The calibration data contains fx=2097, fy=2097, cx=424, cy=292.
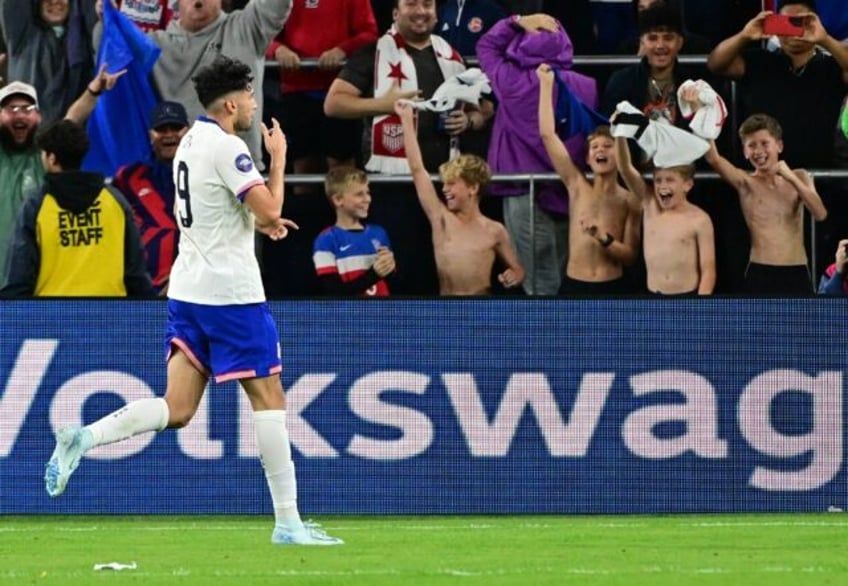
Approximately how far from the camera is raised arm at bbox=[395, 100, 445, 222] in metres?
13.3

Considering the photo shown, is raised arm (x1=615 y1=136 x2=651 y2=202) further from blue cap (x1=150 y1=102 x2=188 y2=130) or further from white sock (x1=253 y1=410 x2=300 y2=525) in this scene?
white sock (x1=253 y1=410 x2=300 y2=525)

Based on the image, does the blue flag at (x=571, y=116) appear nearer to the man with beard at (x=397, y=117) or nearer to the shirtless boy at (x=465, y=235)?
the man with beard at (x=397, y=117)

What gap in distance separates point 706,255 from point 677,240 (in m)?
0.20

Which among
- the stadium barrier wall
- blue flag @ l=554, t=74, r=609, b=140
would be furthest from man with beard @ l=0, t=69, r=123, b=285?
blue flag @ l=554, t=74, r=609, b=140

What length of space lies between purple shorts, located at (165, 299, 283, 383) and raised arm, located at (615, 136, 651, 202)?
4.14 metres

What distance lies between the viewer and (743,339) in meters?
12.0

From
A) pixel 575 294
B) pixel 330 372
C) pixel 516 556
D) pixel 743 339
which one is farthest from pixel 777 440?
pixel 516 556

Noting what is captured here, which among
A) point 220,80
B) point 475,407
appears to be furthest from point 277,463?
point 475,407

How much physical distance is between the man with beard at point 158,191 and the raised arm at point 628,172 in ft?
9.10

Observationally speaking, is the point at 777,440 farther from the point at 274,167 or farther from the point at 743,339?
the point at 274,167

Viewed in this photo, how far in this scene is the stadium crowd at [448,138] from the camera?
42.6 feet

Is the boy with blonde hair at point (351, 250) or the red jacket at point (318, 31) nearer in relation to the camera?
the boy with blonde hair at point (351, 250)

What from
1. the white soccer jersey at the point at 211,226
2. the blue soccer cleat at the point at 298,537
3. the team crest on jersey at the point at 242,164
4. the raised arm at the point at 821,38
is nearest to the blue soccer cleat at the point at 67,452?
the white soccer jersey at the point at 211,226

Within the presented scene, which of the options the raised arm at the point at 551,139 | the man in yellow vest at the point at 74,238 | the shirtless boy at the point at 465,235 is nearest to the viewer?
the man in yellow vest at the point at 74,238
